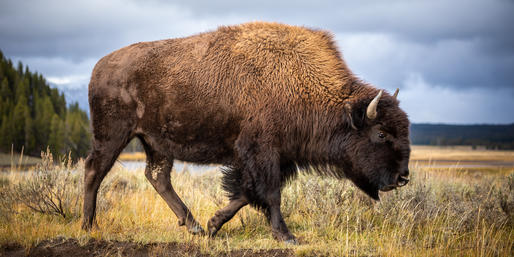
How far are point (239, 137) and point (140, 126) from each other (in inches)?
51.9

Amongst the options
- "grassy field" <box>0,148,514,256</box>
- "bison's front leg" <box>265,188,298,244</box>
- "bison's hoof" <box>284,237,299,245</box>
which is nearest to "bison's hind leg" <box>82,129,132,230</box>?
"grassy field" <box>0,148,514,256</box>

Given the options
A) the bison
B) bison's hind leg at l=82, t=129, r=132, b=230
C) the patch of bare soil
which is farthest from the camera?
bison's hind leg at l=82, t=129, r=132, b=230

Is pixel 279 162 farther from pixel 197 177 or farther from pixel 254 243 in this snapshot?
pixel 197 177

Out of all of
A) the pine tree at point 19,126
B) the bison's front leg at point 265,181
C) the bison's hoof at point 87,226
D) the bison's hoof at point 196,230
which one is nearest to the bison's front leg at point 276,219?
the bison's front leg at point 265,181

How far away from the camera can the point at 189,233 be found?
4.85 m

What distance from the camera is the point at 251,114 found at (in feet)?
14.9

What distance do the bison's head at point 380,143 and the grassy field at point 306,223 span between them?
2.07 ft

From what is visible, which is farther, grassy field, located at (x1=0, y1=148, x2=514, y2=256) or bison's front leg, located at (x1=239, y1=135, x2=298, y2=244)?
bison's front leg, located at (x1=239, y1=135, x2=298, y2=244)

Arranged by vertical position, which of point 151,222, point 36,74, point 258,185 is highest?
point 36,74

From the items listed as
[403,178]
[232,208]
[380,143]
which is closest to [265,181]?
[232,208]

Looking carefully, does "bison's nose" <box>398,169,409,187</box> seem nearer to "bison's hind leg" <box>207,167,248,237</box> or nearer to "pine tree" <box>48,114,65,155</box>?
"bison's hind leg" <box>207,167,248,237</box>

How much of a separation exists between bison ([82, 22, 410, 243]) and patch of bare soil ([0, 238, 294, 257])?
513 millimetres

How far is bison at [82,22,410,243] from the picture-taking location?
14.8 ft

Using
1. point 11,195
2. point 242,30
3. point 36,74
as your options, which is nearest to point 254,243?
point 242,30
